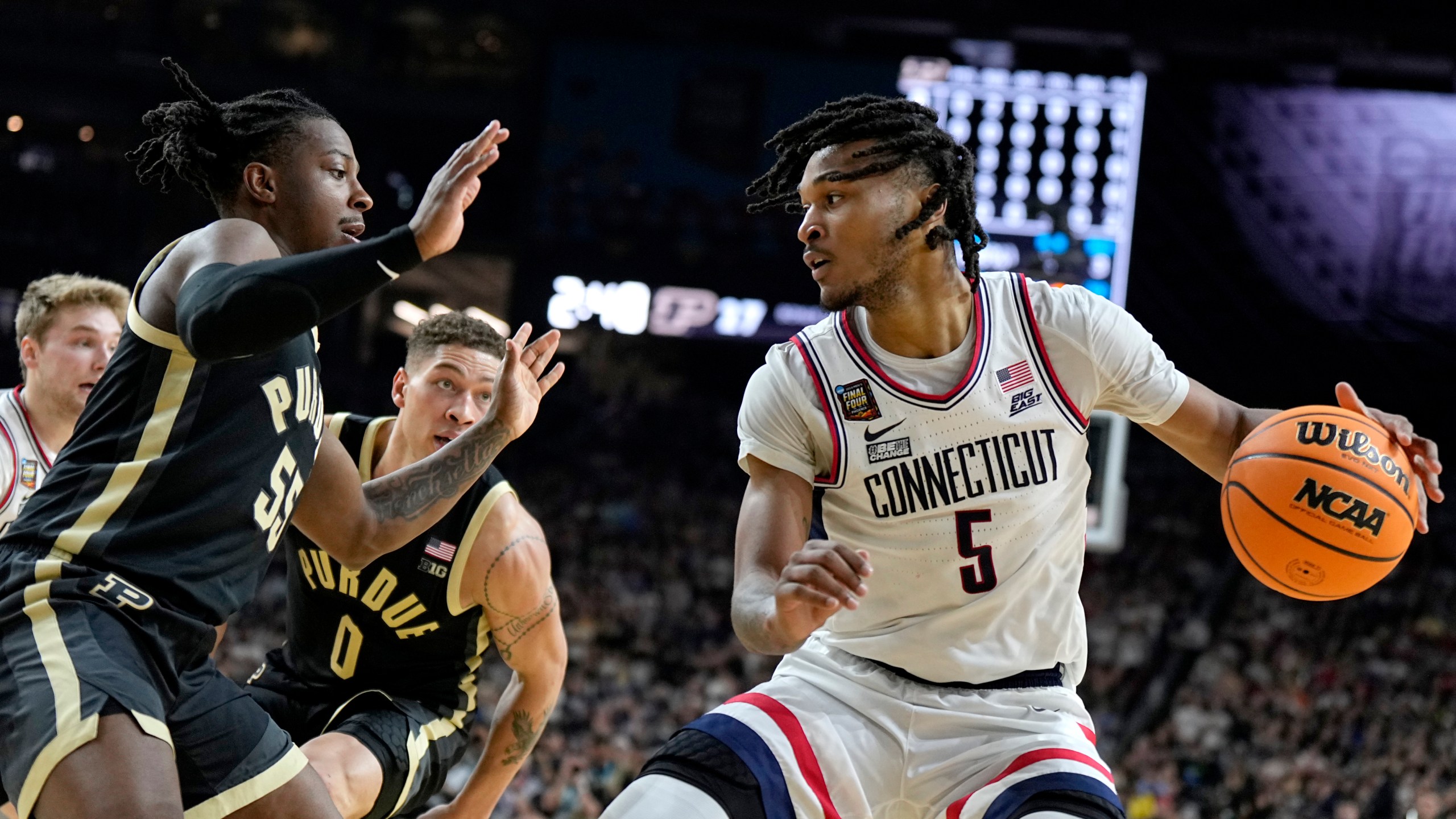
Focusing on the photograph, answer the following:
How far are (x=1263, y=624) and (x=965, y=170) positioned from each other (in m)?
13.1

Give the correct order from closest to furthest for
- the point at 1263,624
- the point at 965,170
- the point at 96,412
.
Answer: the point at 96,412, the point at 965,170, the point at 1263,624

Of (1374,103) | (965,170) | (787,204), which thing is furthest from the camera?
(1374,103)

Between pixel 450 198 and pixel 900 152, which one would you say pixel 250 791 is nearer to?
pixel 450 198

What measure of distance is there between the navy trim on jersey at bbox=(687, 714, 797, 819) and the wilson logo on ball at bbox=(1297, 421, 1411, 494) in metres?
1.54

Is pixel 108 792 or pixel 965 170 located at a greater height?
pixel 965 170

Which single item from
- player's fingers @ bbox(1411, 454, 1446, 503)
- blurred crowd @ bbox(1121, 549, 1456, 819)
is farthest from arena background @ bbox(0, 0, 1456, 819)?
player's fingers @ bbox(1411, 454, 1446, 503)

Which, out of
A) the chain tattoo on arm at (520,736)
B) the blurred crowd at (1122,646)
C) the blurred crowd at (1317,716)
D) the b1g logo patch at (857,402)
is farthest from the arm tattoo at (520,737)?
the blurred crowd at (1317,716)

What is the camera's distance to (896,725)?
3.06 meters

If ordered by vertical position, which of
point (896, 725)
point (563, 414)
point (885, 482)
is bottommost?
point (563, 414)

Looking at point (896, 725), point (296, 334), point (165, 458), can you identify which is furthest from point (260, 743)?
point (896, 725)

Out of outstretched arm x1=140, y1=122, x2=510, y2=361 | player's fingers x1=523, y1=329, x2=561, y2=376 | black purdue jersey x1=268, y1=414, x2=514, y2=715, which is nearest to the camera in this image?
outstretched arm x1=140, y1=122, x2=510, y2=361

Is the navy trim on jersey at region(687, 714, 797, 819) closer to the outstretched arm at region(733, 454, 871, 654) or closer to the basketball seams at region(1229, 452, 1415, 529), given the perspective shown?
the outstretched arm at region(733, 454, 871, 654)

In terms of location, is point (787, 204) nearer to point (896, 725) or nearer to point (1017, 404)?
point (1017, 404)

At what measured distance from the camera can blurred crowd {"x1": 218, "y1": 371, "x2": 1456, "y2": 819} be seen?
12188mm
